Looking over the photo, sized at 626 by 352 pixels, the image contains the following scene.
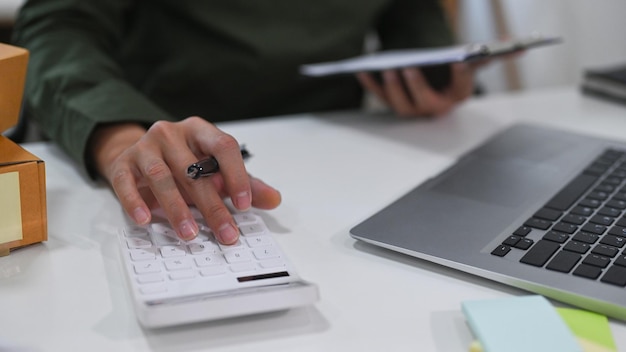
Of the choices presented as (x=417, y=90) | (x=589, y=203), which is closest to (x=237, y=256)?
(x=589, y=203)

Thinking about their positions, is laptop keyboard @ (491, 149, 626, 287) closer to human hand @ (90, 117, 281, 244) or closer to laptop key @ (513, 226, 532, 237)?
laptop key @ (513, 226, 532, 237)

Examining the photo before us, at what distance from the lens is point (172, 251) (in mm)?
536

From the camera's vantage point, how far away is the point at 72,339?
0.46 m

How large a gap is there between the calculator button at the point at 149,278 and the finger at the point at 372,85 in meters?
0.59

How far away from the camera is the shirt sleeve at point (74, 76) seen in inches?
29.3

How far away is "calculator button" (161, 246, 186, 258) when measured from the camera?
1.73 ft

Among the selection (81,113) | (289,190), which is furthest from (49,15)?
(289,190)

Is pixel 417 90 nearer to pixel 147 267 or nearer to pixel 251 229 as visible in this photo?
pixel 251 229

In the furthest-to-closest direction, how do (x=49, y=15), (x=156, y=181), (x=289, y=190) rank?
(x=49, y=15) < (x=289, y=190) < (x=156, y=181)

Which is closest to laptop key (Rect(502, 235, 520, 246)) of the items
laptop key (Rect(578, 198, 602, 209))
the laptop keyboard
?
the laptop keyboard

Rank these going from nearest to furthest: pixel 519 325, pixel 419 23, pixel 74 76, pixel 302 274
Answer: pixel 519 325 < pixel 302 274 < pixel 74 76 < pixel 419 23

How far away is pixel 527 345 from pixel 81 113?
1.70 feet

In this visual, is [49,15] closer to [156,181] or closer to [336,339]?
[156,181]

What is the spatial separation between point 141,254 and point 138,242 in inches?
1.1
